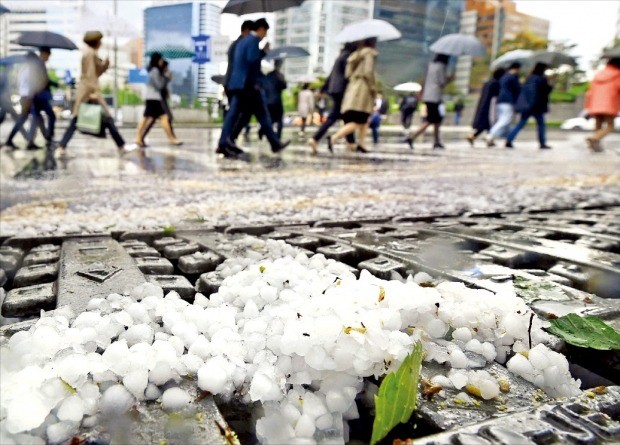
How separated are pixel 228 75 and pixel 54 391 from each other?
7608mm

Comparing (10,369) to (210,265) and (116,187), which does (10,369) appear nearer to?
(210,265)

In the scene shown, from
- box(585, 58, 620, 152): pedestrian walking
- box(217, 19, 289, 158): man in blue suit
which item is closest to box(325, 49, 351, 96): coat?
box(217, 19, 289, 158): man in blue suit

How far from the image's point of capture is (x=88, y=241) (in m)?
2.22

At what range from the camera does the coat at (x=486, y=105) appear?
13.4 m

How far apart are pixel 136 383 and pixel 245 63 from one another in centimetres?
734

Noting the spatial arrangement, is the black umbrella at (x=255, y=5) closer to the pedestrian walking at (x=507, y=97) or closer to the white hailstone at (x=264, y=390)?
the pedestrian walking at (x=507, y=97)

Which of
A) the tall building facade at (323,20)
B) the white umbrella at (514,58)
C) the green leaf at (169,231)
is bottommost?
the green leaf at (169,231)

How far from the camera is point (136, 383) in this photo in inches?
38.2

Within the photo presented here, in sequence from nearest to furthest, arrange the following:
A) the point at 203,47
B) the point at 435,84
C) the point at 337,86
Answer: the point at 203,47 < the point at 337,86 < the point at 435,84

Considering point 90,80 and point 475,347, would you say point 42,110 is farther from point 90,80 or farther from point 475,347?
point 475,347

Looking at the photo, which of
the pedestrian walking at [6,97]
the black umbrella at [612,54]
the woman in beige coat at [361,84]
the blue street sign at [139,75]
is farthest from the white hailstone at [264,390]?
the black umbrella at [612,54]

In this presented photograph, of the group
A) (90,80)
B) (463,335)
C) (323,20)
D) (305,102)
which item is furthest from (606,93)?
(463,335)

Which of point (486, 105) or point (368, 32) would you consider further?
point (486, 105)

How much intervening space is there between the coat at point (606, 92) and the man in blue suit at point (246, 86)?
6.28 m
